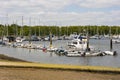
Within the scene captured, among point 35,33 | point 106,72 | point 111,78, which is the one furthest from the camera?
point 35,33

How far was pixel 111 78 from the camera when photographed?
17.0 metres

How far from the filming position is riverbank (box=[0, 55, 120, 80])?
54.1 feet

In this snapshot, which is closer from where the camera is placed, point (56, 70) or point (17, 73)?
point (17, 73)

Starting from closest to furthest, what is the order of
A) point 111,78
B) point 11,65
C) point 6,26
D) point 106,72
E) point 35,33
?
1. point 111,78
2. point 106,72
3. point 11,65
4. point 6,26
5. point 35,33

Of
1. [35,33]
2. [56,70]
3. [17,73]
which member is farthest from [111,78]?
[35,33]

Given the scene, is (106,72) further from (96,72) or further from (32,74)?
(32,74)

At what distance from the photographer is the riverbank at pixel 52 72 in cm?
1650

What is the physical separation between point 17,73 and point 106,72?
4.53 m

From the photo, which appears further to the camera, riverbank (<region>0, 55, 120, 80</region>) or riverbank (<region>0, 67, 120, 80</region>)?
riverbank (<region>0, 55, 120, 80</region>)

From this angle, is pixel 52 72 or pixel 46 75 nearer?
pixel 46 75

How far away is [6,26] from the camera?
171875mm

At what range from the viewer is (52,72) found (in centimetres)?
1805

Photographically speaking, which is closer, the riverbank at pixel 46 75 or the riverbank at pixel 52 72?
the riverbank at pixel 46 75

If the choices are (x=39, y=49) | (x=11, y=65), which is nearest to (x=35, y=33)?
(x=39, y=49)
